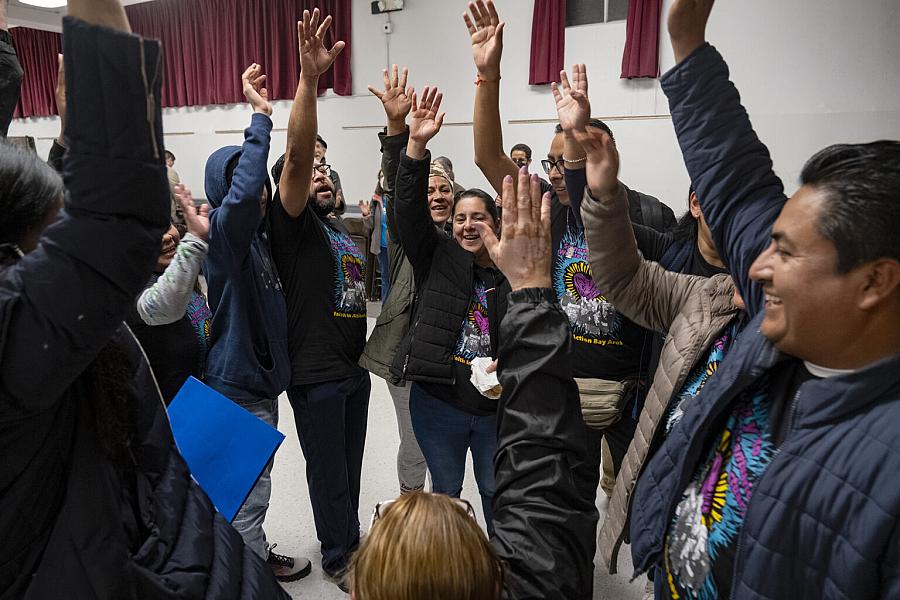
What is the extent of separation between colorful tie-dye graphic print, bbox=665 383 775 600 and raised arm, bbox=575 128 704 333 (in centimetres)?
59

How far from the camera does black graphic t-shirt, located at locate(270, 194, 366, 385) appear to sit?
2098 mm

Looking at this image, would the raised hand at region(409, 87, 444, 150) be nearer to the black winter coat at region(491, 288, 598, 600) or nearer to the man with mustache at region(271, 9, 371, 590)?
the man with mustache at region(271, 9, 371, 590)

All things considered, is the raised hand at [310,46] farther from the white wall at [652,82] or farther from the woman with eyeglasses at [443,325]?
the white wall at [652,82]

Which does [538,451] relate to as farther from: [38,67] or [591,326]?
[38,67]

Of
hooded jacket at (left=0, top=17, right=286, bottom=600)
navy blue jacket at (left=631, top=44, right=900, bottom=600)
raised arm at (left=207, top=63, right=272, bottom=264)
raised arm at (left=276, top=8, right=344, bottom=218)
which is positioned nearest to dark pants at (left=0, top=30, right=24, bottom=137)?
raised arm at (left=207, top=63, right=272, bottom=264)

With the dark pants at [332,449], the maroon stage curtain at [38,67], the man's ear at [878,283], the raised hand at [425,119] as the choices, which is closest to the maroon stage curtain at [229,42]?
the maroon stage curtain at [38,67]

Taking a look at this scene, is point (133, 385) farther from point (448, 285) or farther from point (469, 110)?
point (469, 110)

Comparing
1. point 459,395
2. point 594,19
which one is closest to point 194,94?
point 594,19

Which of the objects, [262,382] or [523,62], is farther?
[523,62]

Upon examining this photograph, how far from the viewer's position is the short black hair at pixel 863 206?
772 mm

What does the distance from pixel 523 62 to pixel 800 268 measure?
18.7 feet

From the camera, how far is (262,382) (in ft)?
6.59

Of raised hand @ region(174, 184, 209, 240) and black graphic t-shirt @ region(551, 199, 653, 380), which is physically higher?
raised hand @ region(174, 184, 209, 240)

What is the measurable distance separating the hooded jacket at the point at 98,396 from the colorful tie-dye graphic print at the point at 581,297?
142cm
